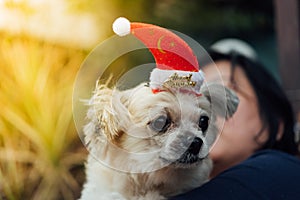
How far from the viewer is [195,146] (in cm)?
114

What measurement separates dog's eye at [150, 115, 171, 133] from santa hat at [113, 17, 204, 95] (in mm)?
55

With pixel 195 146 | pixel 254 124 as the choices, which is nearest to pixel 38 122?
pixel 254 124

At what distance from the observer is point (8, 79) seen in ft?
4.80

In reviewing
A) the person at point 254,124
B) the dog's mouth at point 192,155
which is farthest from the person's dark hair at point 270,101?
the dog's mouth at point 192,155

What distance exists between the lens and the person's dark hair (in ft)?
6.23

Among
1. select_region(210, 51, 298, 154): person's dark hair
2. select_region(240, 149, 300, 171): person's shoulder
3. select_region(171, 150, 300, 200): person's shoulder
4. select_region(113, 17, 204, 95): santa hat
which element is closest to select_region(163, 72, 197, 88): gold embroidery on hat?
select_region(113, 17, 204, 95): santa hat

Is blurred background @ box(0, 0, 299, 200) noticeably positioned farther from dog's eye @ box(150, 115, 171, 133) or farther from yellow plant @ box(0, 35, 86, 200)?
dog's eye @ box(150, 115, 171, 133)

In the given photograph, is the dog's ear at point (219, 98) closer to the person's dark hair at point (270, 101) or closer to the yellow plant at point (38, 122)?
the yellow plant at point (38, 122)

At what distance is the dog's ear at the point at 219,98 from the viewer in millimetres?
1178

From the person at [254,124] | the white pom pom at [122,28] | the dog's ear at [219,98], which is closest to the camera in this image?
the white pom pom at [122,28]

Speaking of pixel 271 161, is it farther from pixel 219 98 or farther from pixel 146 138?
pixel 146 138

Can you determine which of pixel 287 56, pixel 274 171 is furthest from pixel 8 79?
pixel 287 56

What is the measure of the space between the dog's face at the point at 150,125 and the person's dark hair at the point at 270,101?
77 centimetres

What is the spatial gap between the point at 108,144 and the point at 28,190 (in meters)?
0.54
